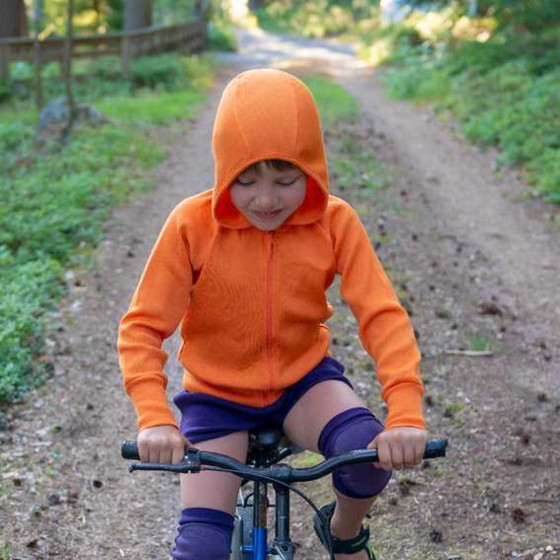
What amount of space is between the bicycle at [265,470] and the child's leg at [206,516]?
0.10 m

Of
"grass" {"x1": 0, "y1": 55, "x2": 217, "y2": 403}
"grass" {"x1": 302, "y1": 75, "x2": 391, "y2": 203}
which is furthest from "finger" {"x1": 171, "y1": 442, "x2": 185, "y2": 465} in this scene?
"grass" {"x1": 302, "y1": 75, "x2": 391, "y2": 203}

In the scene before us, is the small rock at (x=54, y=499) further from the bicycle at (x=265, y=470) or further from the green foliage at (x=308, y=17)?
the green foliage at (x=308, y=17)

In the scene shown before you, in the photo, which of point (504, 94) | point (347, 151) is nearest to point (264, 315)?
point (347, 151)

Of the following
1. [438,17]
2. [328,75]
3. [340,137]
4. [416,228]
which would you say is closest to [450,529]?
[416,228]

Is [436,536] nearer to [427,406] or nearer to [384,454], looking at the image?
[427,406]

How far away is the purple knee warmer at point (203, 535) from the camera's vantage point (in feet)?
9.22

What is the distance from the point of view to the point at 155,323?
3104 millimetres

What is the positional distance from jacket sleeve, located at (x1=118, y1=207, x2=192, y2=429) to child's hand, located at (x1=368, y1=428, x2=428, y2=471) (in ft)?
2.13

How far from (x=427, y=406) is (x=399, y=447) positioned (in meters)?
3.41

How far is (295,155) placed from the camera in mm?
3049

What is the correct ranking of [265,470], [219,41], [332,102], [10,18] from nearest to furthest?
[265,470], [332,102], [10,18], [219,41]

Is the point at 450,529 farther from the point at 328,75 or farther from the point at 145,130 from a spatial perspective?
the point at 328,75

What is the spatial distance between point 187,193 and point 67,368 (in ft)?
17.6

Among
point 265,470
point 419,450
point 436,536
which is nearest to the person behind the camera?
point 265,470
